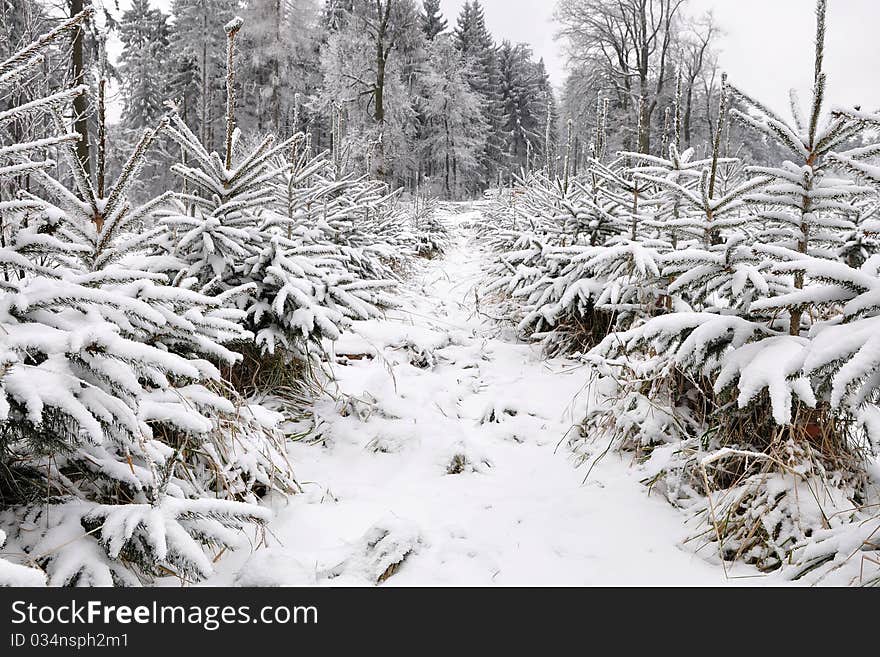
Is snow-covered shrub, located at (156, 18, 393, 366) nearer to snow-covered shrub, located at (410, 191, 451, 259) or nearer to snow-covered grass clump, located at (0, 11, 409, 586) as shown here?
snow-covered grass clump, located at (0, 11, 409, 586)

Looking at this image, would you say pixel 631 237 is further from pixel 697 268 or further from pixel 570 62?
pixel 570 62

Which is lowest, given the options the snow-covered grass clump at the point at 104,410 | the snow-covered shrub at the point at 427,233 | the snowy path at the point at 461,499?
the snowy path at the point at 461,499

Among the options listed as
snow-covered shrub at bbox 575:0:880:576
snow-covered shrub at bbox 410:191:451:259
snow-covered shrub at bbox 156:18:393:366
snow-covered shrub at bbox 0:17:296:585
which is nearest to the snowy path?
snow-covered shrub at bbox 575:0:880:576

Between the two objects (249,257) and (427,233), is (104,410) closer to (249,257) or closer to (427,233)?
(249,257)

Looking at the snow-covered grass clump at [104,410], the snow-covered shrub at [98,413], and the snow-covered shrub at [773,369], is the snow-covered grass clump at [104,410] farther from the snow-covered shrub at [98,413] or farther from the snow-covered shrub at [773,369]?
the snow-covered shrub at [773,369]

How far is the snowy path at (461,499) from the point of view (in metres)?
1.78

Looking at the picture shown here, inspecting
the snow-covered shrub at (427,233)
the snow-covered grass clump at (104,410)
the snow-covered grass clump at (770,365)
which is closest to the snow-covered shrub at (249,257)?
the snow-covered grass clump at (104,410)

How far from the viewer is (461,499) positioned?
231cm

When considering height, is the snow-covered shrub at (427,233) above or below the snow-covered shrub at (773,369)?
above

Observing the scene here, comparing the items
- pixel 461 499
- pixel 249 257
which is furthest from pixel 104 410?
pixel 249 257

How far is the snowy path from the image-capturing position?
1.78m

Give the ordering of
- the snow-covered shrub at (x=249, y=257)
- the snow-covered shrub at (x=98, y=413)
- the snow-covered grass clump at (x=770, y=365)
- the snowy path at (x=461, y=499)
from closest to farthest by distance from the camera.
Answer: the snow-covered shrub at (x=98, y=413)
the snow-covered grass clump at (x=770, y=365)
the snowy path at (x=461, y=499)
the snow-covered shrub at (x=249, y=257)

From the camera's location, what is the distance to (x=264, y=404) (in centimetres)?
305
